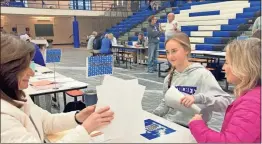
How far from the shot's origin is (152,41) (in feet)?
20.9

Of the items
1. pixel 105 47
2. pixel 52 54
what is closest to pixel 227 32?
pixel 105 47

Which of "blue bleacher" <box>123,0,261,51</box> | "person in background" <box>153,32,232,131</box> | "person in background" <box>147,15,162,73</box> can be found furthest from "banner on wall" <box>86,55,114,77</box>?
"blue bleacher" <box>123,0,261,51</box>

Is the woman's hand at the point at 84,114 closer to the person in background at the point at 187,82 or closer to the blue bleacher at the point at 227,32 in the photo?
the person in background at the point at 187,82

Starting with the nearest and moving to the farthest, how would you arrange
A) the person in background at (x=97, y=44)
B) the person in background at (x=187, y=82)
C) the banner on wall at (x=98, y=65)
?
1. the person in background at (x=187, y=82)
2. the banner on wall at (x=98, y=65)
3. the person in background at (x=97, y=44)

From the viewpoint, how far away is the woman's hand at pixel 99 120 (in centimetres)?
91

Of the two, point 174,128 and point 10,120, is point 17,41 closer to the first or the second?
point 10,120

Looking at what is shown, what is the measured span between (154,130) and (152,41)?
5.26m

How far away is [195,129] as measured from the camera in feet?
3.33

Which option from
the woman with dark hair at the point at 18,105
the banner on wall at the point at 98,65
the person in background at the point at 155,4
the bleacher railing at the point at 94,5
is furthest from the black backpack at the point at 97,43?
the bleacher railing at the point at 94,5

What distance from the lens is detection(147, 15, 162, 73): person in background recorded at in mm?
6202

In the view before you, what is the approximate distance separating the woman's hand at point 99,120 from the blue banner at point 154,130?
0.97 ft

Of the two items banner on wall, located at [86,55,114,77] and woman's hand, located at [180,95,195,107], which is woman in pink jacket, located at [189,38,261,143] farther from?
banner on wall, located at [86,55,114,77]

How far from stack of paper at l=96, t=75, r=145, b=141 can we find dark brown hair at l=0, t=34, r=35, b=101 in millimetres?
276

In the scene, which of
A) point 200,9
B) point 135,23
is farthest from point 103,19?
point 200,9
